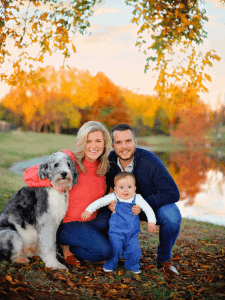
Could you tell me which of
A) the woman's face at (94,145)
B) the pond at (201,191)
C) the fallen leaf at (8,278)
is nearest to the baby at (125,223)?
the woman's face at (94,145)

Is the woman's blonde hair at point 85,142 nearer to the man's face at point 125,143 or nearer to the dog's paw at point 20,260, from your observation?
the man's face at point 125,143

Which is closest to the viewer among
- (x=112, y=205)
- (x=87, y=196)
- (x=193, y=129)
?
(x=112, y=205)

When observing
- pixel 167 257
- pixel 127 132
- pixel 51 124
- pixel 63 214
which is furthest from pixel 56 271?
pixel 51 124

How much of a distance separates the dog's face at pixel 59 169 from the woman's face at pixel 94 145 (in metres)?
0.31

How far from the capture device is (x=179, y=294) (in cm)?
334

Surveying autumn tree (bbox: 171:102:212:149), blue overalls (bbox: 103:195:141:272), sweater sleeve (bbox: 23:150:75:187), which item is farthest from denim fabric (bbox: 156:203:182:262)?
autumn tree (bbox: 171:102:212:149)

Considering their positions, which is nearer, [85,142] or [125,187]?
[125,187]

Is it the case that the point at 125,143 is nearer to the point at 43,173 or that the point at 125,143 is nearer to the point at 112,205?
the point at 112,205

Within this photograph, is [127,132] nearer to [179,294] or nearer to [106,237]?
[106,237]

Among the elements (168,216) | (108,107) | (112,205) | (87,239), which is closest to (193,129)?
(108,107)

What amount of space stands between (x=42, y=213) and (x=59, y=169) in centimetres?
56

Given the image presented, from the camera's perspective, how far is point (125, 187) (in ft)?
12.1

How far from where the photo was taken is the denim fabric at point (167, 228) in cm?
383

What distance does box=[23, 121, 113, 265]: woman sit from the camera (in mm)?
3779
